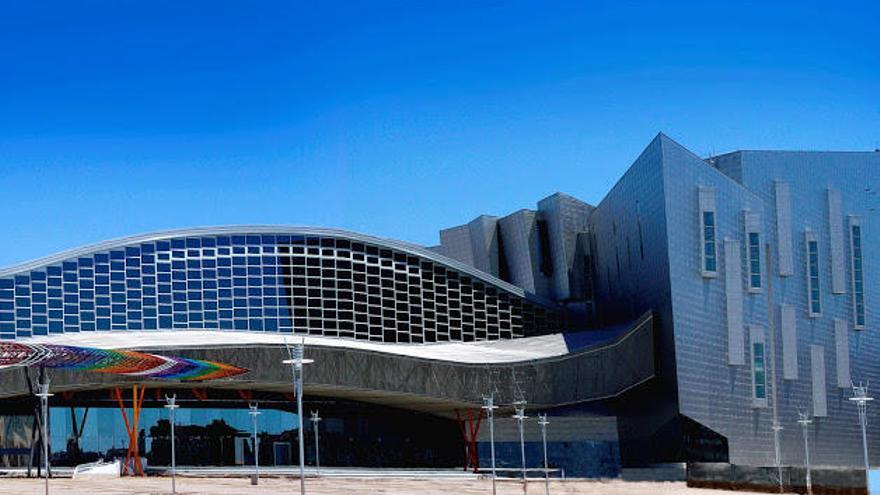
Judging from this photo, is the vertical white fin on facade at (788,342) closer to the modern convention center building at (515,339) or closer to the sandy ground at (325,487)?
the modern convention center building at (515,339)

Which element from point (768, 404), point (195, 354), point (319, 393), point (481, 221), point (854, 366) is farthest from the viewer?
point (481, 221)

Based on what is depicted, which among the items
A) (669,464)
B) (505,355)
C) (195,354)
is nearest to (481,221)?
(505,355)

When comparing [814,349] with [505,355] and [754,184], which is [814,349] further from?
[505,355]

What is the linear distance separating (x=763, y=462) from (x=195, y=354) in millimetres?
35606

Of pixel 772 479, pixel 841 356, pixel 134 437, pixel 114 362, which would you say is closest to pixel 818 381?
pixel 841 356

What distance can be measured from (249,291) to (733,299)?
1177 inches

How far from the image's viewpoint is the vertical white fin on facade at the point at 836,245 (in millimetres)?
91688

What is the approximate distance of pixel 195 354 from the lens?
71750mm

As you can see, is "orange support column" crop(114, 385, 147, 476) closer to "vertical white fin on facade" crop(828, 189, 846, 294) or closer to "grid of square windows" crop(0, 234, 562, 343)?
"grid of square windows" crop(0, 234, 562, 343)

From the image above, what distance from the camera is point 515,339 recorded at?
9794 centimetres

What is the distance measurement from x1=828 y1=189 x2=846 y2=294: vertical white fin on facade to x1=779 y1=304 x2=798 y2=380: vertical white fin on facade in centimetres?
469

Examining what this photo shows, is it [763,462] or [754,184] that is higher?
A: [754,184]

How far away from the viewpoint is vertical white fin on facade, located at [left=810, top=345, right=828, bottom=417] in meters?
89.6

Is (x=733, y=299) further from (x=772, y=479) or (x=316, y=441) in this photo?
(x=316, y=441)
